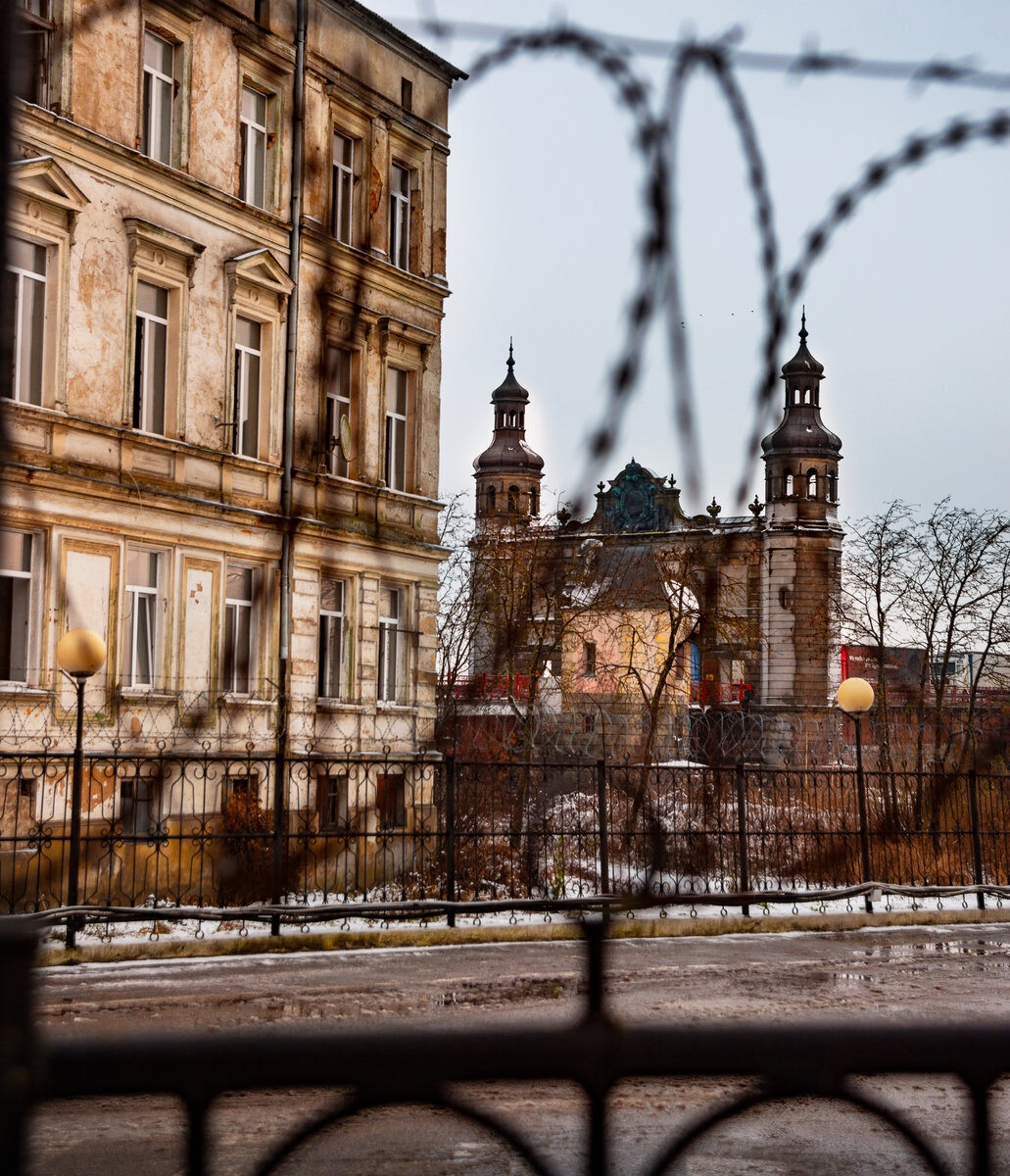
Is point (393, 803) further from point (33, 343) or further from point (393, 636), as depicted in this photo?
point (33, 343)

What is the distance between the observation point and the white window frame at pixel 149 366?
18.4 m

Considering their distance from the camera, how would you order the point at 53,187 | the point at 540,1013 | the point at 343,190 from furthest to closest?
the point at 53,187 < the point at 540,1013 < the point at 343,190

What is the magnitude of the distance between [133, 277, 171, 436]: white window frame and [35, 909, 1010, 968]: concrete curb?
7034 millimetres

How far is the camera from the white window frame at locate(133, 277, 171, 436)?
60.5ft

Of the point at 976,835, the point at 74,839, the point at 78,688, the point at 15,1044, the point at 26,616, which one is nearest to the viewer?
the point at 15,1044

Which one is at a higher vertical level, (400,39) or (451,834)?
(400,39)

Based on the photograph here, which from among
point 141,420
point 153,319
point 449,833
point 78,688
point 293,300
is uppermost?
point 153,319

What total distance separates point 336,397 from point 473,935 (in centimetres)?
1443

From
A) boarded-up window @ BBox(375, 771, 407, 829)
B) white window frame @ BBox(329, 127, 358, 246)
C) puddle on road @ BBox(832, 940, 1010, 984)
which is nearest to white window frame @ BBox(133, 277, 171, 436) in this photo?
boarded-up window @ BBox(375, 771, 407, 829)

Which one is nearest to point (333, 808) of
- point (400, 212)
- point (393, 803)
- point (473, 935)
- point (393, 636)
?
point (393, 803)

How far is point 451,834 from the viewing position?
16.7 m

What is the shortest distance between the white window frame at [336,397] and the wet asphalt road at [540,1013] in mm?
786

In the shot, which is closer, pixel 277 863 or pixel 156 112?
pixel 277 863

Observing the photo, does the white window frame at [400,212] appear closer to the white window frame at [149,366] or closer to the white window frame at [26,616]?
the white window frame at [26,616]
